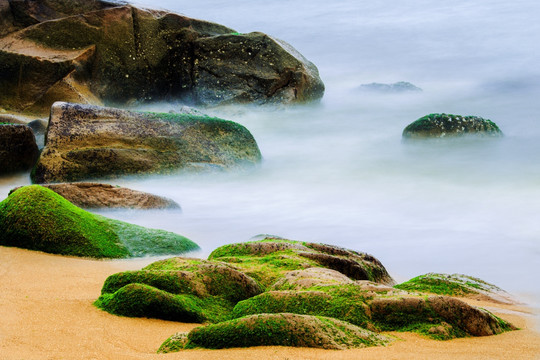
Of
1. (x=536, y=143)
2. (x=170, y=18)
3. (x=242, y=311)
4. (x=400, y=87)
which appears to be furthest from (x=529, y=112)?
(x=242, y=311)

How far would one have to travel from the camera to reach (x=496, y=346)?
3.75 metres

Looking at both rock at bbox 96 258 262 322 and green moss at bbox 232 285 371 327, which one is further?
rock at bbox 96 258 262 322

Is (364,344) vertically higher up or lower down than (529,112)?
lower down

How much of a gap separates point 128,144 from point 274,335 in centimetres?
687

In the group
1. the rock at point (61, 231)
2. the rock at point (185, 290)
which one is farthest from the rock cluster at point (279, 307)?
the rock at point (61, 231)

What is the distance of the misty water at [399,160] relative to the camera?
7.71 meters

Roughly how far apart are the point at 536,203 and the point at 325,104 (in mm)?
7331

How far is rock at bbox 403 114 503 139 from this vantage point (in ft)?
40.8

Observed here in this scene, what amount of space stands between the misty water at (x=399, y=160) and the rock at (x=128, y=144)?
0.30 m

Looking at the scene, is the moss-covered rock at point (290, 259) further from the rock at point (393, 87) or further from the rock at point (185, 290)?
the rock at point (393, 87)

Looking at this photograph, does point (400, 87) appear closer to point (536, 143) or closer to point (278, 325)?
point (536, 143)

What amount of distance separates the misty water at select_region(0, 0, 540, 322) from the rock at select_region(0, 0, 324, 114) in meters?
0.63

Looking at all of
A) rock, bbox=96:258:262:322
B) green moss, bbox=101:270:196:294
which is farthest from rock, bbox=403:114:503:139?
green moss, bbox=101:270:196:294

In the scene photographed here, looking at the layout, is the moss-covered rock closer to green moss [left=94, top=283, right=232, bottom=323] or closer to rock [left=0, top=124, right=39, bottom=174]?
green moss [left=94, top=283, right=232, bottom=323]
